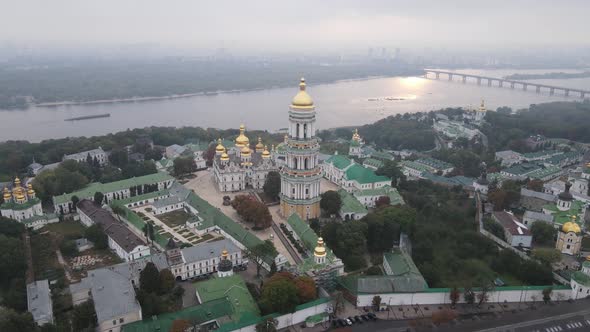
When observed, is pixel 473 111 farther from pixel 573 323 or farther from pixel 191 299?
pixel 191 299

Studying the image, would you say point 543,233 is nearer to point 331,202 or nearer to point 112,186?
point 331,202

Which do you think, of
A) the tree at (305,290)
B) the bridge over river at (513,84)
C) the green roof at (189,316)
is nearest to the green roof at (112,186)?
the green roof at (189,316)

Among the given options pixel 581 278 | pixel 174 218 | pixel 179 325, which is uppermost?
pixel 581 278

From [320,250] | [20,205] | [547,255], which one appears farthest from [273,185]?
[547,255]

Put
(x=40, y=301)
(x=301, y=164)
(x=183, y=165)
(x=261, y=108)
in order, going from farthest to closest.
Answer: (x=261, y=108), (x=183, y=165), (x=301, y=164), (x=40, y=301)

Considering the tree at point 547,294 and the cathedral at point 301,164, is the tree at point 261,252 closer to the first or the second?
the cathedral at point 301,164

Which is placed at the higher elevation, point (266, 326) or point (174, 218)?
point (266, 326)

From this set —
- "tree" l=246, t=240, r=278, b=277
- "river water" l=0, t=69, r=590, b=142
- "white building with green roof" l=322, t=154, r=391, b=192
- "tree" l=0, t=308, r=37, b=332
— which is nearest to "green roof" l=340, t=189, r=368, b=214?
"white building with green roof" l=322, t=154, r=391, b=192
